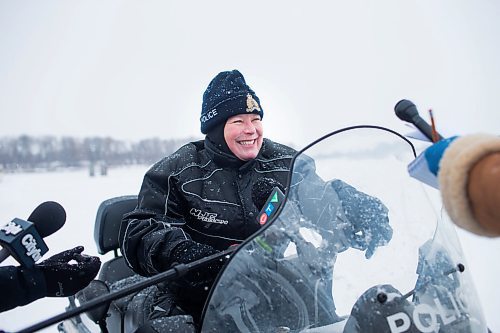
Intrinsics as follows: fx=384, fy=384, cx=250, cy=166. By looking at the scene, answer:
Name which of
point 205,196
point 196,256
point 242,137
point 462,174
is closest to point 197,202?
point 205,196

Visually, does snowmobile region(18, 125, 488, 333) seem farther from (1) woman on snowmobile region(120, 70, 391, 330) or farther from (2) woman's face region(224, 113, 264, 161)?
(2) woman's face region(224, 113, 264, 161)

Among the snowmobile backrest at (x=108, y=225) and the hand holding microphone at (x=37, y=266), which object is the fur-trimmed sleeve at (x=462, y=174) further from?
the snowmobile backrest at (x=108, y=225)

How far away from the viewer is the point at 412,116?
142 cm

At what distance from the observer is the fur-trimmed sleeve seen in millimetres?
956

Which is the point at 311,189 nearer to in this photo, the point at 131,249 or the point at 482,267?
the point at 131,249

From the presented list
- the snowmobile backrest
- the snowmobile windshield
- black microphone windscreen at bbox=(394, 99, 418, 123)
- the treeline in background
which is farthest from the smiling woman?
the treeline in background

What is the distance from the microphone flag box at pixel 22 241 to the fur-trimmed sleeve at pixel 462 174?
1.48 m

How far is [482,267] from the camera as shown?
4.21 metres

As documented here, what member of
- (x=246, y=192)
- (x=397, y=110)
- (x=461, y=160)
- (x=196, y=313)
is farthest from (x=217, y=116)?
(x=461, y=160)

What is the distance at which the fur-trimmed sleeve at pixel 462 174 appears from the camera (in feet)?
3.14

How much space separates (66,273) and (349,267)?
49.9 inches

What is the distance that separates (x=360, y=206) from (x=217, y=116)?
1.50 metres

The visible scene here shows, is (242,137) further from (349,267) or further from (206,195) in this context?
(349,267)

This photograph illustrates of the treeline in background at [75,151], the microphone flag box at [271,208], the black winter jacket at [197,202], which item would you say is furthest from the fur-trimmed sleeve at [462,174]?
the treeline in background at [75,151]
